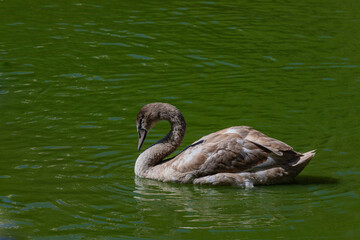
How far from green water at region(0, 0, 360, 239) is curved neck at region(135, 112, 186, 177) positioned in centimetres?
32

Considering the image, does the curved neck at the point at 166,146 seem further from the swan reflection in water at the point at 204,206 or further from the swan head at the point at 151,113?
the swan reflection in water at the point at 204,206

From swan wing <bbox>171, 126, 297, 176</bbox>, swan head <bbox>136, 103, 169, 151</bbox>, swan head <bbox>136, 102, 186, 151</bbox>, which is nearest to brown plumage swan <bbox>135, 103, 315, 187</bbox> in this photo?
swan wing <bbox>171, 126, 297, 176</bbox>

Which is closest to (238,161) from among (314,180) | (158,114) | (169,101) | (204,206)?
(314,180)

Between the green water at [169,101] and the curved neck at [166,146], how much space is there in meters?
0.32

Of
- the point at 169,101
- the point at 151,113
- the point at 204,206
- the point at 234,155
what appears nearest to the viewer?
the point at 204,206

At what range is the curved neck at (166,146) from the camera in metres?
11.2

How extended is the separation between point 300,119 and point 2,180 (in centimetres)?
530

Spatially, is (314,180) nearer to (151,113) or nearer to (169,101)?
(151,113)

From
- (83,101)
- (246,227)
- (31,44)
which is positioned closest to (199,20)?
(31,44)

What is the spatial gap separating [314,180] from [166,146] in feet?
7.23

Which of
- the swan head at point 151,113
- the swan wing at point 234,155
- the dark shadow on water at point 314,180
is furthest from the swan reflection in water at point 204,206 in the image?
the swan head at point 151,113

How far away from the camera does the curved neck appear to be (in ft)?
36.6

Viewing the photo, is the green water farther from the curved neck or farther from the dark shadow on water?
the curved neck

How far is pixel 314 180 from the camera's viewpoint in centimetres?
1075
